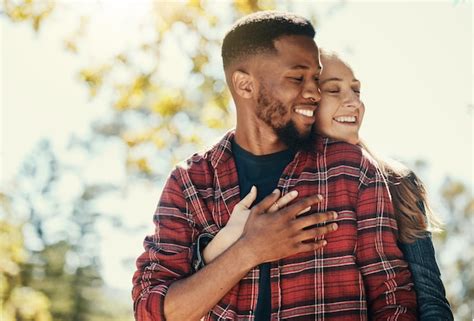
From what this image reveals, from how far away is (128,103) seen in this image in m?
7.51

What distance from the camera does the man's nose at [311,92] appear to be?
10.6 ft

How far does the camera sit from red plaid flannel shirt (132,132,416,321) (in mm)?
2967

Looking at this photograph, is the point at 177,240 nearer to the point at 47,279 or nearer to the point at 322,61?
the point at 322,61

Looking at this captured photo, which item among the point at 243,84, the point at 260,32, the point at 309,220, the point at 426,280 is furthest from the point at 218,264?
the point at 260,32

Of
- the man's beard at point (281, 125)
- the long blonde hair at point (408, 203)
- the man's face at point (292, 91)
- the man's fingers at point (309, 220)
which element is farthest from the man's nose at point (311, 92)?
the man's fingers at point (309, 220)

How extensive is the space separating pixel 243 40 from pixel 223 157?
1.85 ft

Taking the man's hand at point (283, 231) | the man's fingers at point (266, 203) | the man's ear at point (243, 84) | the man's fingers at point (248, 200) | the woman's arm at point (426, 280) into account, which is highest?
the man's ear at point (243, 84)

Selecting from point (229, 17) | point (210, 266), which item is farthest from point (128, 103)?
point (210, 266)

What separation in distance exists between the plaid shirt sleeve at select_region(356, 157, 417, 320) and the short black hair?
755 millimetres

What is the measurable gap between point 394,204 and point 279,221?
1.71ft

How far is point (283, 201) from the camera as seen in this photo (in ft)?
10.1

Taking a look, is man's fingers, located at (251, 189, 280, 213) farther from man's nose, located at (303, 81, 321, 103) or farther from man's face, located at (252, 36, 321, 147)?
man's nose, located at (303, 81, 321, 103)

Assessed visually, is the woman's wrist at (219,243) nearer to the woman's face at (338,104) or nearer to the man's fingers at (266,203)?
the man's fingers at (266,203)

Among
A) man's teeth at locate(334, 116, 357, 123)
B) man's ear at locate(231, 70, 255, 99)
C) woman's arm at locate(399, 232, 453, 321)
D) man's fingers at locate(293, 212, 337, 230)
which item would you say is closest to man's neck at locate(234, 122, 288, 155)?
man's ear at locate(231, 70, 255, 99)
